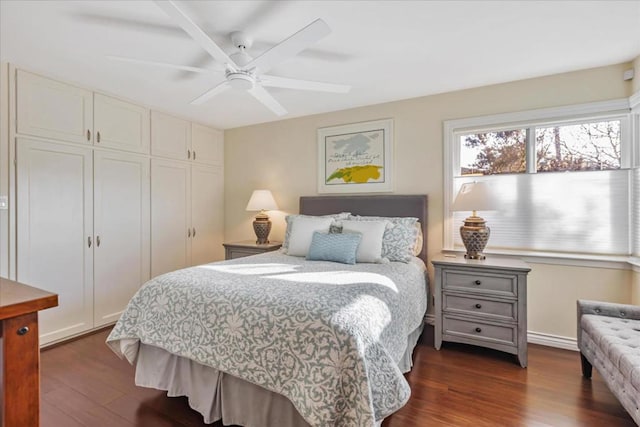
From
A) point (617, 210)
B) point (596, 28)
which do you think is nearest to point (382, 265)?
point (617, 210)

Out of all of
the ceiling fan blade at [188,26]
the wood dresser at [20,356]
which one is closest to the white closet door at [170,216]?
the ceiling fan blade at [188,26]

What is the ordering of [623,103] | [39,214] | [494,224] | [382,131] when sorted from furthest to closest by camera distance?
[382,131]
[494,224]
[39,214]
[623,103]

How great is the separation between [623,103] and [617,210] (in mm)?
864

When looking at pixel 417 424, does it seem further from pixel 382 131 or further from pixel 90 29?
pixel 90 29

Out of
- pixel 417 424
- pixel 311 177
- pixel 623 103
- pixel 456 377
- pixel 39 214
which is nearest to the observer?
pixel 417 424

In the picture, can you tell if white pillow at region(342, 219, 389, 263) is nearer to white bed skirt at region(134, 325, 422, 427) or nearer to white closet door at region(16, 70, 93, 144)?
white bed skirt at region(134, 325, 422, 427)

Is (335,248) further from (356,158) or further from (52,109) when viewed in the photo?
(52,109)

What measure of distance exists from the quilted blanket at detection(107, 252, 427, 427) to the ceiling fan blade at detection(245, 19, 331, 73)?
135cm

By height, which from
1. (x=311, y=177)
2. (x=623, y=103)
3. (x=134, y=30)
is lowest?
(x=311, y=177)

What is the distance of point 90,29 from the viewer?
6.70 feet

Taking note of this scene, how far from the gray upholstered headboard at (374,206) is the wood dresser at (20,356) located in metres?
2.76

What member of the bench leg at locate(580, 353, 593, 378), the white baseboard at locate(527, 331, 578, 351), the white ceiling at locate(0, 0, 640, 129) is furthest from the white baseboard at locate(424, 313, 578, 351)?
the white ceiling at locate(0, 0, 640, 129)

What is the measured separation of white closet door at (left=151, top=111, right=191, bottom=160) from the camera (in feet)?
12.0

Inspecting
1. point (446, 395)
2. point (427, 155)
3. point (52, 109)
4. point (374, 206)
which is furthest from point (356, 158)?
point (52, 109)
